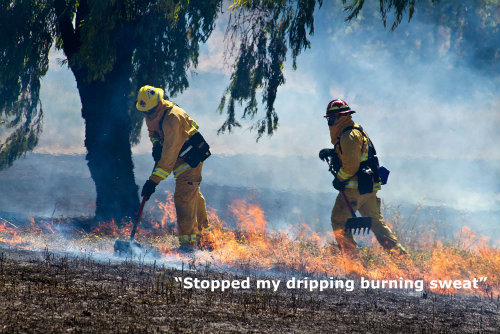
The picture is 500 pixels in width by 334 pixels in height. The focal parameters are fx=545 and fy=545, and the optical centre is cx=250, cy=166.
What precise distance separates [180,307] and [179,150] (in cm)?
370

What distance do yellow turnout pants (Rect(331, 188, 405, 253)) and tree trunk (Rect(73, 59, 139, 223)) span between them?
4.10 metres

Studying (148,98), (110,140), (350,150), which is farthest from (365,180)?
(110,140)

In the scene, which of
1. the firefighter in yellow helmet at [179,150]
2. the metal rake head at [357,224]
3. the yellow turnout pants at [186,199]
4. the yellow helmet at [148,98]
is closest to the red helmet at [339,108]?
the metal rake head at [357,224]

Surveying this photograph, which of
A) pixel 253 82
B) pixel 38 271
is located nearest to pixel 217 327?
pixel 38 271

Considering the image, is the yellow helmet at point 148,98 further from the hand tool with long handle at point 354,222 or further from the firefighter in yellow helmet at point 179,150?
the hand tool with long handle at point 354,222

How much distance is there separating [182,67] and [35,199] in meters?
7.17

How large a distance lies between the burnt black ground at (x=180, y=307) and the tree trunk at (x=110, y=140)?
12.0 feet

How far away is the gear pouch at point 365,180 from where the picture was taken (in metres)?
7.87

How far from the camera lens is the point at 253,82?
33.2ft

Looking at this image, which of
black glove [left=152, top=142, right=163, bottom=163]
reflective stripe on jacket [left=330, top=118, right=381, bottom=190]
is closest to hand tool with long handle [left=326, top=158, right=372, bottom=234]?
reflective stripe on jacket [left=330, top=118, right=381, bottom=190]

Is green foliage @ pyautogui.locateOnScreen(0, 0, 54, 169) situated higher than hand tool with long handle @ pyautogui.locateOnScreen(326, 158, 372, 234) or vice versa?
green foliage @ pyautogui.locateOnScreen(0, 0, 54, 169)

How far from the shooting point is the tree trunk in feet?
32.8

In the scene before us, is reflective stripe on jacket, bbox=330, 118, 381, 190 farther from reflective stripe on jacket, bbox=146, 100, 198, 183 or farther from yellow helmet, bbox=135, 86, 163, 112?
yellow helmet, bbox=135, 86, 163, 112

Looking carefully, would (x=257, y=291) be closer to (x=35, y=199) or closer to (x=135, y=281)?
(x=135, y=281)
